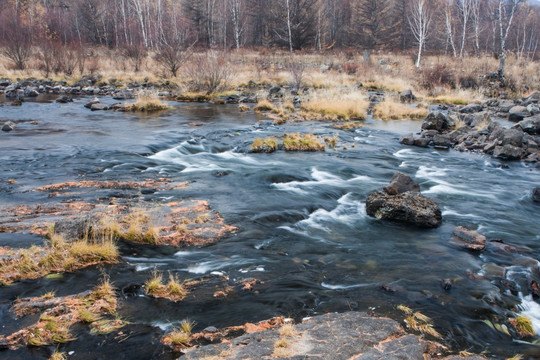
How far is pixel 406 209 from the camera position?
293 inches

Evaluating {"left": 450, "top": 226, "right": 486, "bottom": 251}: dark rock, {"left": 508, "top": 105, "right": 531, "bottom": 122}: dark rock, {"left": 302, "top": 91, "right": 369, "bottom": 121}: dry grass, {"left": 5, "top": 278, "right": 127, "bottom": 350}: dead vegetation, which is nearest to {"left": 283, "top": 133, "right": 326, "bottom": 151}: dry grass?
{"left": 302, "top": 91, "right": 369, "bottom": 121}: dry grass

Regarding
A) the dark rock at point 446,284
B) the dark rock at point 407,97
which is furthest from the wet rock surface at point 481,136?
the dark rock at point 446,284

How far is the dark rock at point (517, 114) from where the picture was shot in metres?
18.5

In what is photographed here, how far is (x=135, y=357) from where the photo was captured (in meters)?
3.81

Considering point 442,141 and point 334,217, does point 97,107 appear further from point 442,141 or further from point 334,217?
point 334,217

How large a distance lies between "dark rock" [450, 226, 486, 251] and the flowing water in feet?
0.49

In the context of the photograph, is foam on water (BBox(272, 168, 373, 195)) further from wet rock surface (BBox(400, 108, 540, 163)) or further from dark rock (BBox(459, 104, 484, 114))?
dark rock (BBox(459, 104, 484, 114))

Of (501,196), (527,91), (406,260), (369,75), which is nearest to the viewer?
(406,260)

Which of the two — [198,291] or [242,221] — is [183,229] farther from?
[198,291]

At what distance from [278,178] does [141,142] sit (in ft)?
19.2

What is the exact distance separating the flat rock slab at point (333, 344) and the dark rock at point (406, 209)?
339 cm

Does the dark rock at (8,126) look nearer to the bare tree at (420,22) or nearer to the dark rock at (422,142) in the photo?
the dark rock at (422,142)

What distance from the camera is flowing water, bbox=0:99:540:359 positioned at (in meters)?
4.67

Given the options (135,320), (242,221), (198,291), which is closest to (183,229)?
(242,221)
